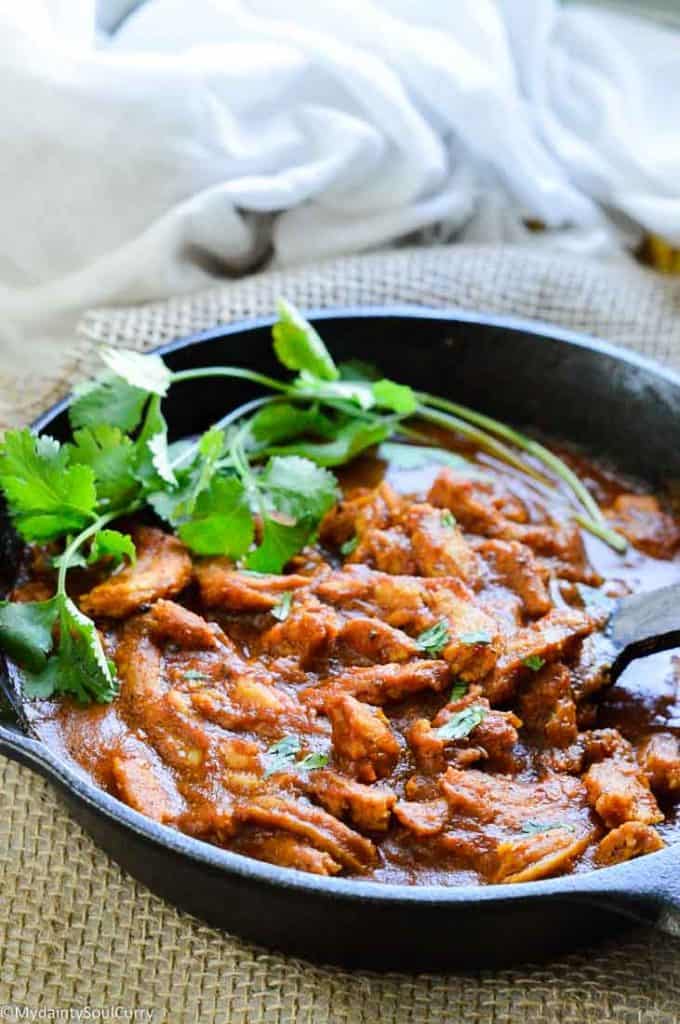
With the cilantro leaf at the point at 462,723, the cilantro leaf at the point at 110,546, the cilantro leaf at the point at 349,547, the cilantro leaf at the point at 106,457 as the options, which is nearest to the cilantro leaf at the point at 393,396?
the cilantro leaf at the point at 349,547

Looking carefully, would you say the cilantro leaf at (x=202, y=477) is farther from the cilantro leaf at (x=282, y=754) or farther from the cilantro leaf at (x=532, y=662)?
the cilantro leaf at (x=532, y=662)

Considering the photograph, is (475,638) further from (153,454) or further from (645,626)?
(153,454)

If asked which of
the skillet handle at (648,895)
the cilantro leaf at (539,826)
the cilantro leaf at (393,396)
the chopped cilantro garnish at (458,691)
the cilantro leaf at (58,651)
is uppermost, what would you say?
the skillet handle at (648,895)

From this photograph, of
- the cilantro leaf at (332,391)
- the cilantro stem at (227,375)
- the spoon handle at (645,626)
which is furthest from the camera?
the cilantro leaf at (332,391)

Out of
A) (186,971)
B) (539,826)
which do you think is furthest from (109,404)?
(539,826)

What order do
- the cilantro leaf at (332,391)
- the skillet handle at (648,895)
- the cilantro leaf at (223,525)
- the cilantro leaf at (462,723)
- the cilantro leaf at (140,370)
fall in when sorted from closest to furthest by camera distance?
the skillet handle at (648,895) → the cilantro leaf at (462,723) → the cilantro leaf at (223,525) → the cilantro leaf at (140,370) → the cilantro leaf at (332,391)

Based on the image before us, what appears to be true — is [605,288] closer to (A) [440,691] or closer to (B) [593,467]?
(B) [593,467]

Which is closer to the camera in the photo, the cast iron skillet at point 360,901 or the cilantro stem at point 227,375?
the cast iron skillet at point 360,901
